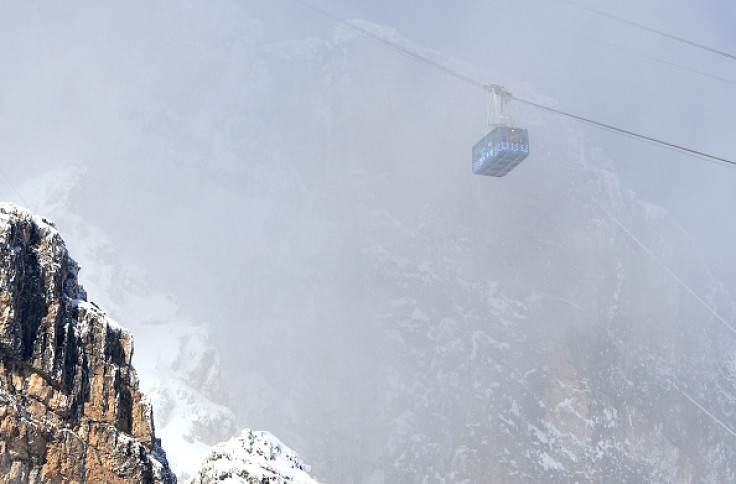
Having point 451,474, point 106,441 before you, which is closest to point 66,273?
point 106,441

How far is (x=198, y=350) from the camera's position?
7475 inches

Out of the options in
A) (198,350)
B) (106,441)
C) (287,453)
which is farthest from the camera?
(198,350)

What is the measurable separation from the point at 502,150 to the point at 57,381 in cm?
5654

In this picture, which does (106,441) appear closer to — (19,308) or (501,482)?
(19,308)

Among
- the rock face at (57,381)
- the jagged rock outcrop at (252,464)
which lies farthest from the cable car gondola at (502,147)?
the rock face at (57,381)

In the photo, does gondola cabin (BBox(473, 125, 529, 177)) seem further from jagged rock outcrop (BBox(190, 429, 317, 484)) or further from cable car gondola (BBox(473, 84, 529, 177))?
jagged rock outcrop (BBox(190, 429, 317, 484))

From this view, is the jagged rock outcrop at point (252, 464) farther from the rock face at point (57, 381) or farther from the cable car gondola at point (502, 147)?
the cable car gondola at point (502, 147)

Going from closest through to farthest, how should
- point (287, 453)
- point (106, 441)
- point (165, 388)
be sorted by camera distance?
point (106, 441), point (287, 453), point (165, 388)

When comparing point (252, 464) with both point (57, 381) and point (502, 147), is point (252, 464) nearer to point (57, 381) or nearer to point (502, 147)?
point (57, 381)

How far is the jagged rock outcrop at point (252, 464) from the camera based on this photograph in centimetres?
3619

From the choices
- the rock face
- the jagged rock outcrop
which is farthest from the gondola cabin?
the rock face

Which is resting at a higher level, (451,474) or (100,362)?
(451,474)

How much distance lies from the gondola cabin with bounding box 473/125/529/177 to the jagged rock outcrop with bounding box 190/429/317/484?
46.5 meters

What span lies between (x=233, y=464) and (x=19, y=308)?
11250 mm
